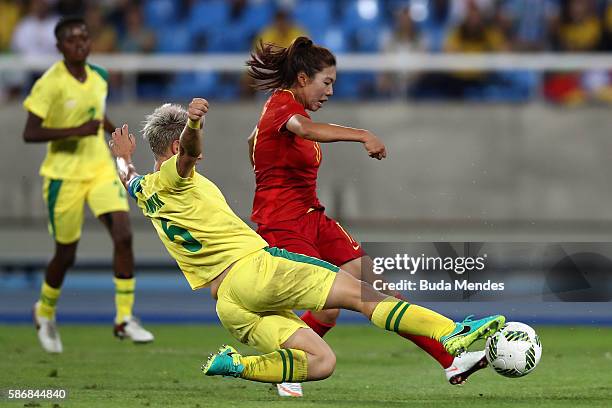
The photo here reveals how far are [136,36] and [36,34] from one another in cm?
123

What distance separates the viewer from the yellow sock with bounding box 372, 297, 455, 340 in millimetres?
7533

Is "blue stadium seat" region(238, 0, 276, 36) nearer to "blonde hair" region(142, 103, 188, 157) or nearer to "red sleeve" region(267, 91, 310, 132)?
"red sleeve" region(267, 91, 310, 132)

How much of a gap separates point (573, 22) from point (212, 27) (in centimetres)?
435

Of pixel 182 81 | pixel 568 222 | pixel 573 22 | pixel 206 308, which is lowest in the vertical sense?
pixel 206 308

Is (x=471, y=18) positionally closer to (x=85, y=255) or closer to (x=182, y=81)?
(x=182, y=81)

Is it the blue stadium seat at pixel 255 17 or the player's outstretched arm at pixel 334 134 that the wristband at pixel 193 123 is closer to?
the player's outstretched arm at pixel 334 134

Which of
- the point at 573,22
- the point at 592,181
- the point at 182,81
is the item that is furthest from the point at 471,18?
the point at 182,81

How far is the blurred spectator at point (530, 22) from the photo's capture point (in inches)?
648

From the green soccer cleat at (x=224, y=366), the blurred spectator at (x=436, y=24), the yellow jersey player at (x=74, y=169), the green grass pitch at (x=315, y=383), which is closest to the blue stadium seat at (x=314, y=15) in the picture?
the blurred spectator at (x=436, y=24)

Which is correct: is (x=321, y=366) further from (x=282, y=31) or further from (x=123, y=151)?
(x=282, y=31)

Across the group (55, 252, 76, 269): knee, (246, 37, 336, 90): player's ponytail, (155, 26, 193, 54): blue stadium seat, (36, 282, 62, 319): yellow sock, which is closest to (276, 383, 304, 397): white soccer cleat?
(246, 37, 336, 90): player's ponytail

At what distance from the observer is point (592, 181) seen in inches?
Result: 635

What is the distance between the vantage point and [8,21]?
688 inches

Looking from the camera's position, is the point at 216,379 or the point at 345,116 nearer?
the point at 216,379
